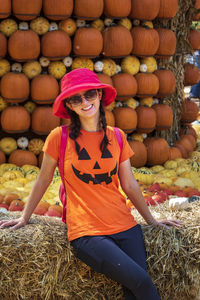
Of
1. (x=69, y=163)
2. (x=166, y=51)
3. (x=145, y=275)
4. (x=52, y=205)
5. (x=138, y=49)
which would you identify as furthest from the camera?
(x=166, y=51)

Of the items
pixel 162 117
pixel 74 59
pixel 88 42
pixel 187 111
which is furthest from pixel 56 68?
pixel 187 111

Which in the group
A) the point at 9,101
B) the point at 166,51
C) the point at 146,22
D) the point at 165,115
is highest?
the point at 146,22

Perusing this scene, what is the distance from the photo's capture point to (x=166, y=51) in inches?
251

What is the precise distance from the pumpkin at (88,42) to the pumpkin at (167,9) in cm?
121

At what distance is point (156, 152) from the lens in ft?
20.5

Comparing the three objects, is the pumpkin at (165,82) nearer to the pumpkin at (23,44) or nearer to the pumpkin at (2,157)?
the pumpkin at (23,44)

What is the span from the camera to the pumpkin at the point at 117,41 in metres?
5.73

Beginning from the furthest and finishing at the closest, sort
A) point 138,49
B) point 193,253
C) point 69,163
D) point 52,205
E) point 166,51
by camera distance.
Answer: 1. point 166,51
2. point 138,49
3. point 52,205
4. point 193,253
5. point 69,163

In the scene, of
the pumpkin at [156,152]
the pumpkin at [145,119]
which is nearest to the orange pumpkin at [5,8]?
the pumpkin at [145,119]

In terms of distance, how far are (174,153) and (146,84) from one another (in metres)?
1.23

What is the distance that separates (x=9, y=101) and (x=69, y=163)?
10.8 feet

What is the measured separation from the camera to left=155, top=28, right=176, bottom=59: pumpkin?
6.32m

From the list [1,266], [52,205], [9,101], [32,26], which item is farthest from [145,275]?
[32,26]

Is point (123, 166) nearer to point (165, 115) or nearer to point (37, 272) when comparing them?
point (37, 272)
